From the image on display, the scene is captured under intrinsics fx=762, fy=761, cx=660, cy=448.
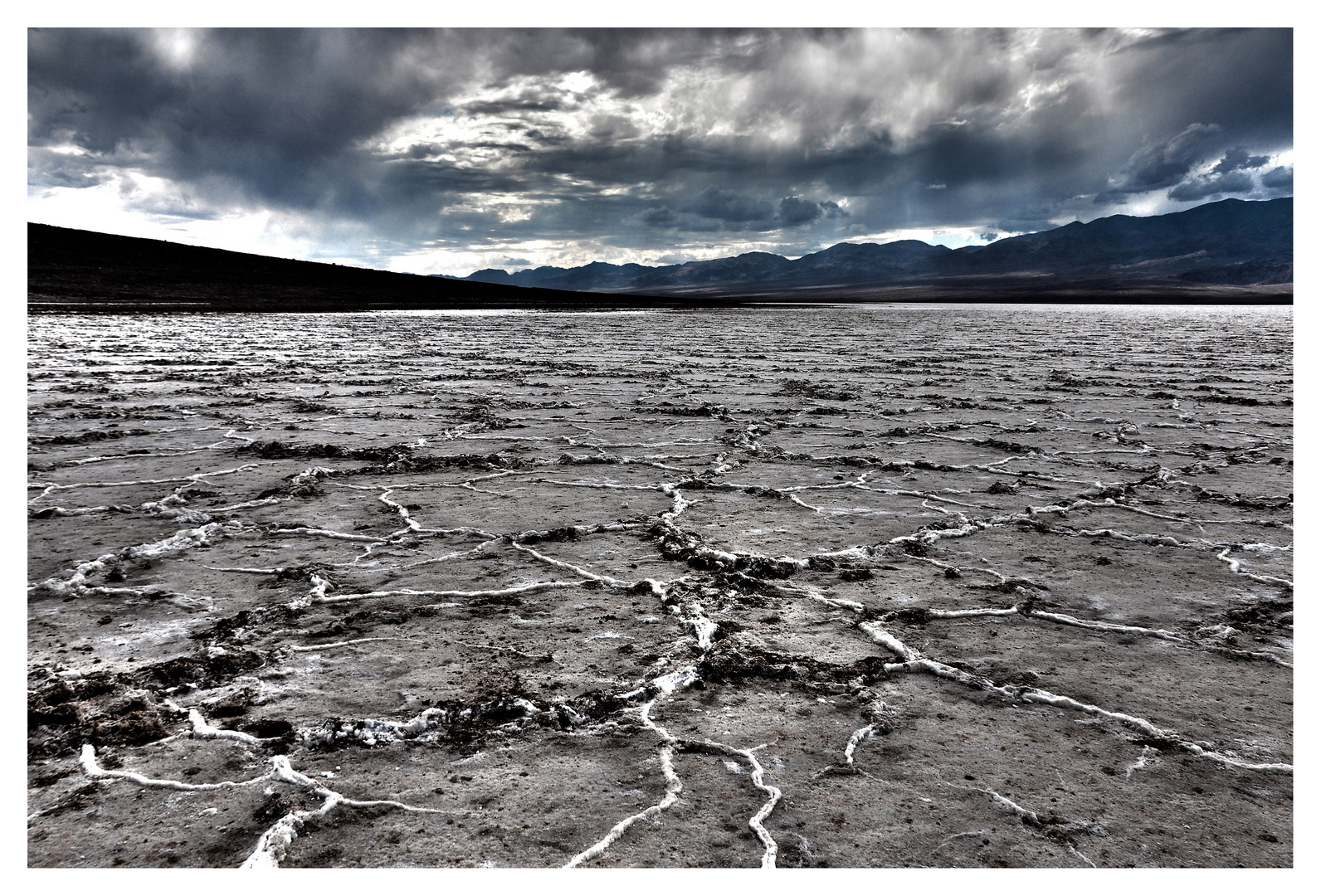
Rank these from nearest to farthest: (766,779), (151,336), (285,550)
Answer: (766,779) < (285,550) < (151,336)

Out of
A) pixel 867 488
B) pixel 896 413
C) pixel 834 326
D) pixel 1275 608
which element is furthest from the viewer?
pixel 834 326

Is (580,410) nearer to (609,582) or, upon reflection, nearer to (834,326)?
(609,582)

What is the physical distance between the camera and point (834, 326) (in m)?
18.8

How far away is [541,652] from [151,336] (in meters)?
13.3

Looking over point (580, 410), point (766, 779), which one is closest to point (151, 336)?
point (580, 410)

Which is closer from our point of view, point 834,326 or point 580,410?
point 580,410

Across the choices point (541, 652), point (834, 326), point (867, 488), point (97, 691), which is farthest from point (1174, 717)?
point (834, 326)

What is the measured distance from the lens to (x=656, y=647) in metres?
1.92

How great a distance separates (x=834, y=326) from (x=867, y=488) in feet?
52.3

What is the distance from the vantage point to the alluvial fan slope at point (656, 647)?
1.29 m

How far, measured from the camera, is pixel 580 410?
5688 mm

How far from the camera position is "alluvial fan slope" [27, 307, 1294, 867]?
50.6 inches

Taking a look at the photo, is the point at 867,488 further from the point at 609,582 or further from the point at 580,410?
the point at 580,410

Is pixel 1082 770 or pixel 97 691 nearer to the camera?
pixel 1082 770
